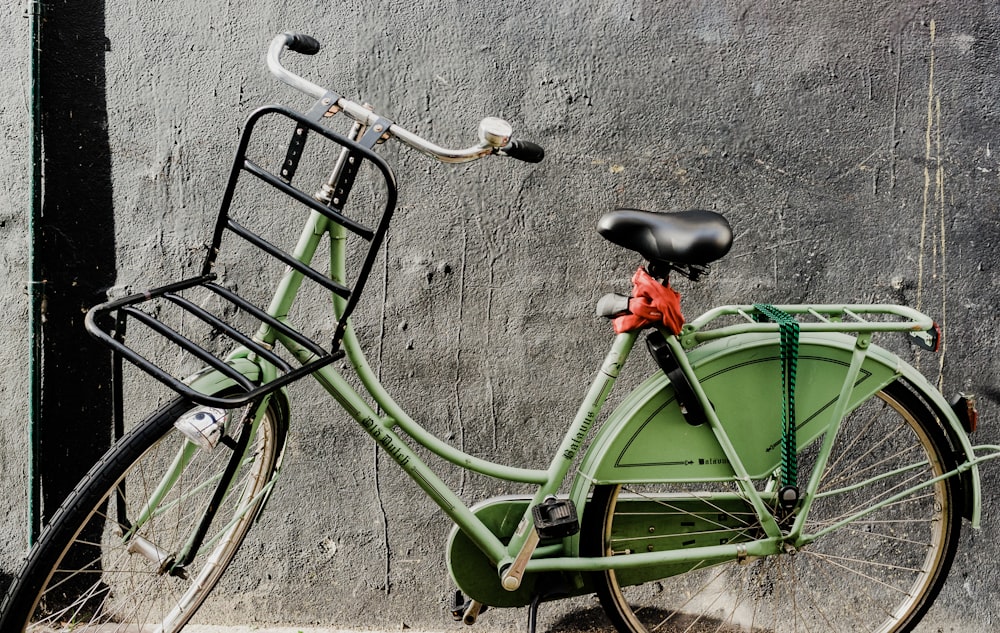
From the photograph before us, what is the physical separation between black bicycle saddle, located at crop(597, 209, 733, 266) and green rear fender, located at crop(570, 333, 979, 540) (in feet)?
1.10

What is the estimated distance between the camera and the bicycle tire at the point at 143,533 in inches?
69.9

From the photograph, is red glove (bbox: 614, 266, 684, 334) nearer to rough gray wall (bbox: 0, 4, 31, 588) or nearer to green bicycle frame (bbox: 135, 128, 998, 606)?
green bicycle frame (bbox: 135, 128, 998, 606)

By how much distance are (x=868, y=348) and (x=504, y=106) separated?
1452 mm

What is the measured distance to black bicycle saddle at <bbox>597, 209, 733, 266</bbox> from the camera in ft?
6.44

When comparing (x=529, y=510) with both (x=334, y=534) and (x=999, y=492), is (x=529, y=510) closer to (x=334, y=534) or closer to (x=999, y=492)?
(x=334, y=534)

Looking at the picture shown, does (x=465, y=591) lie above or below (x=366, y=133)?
below

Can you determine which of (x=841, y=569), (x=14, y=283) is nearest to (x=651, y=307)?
(x=841, y=569)

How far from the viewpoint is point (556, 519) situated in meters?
2.10

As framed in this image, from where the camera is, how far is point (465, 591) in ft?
7.45

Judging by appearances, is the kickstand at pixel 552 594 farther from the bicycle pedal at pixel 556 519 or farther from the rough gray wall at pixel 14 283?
the rough gray wall at pixel 14 283

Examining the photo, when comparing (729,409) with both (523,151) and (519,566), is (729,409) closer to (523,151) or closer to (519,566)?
(519,566)

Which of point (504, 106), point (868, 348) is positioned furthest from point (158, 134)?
point (868, 348)

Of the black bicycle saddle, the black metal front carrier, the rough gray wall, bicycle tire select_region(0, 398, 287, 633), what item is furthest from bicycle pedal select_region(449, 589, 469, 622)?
the rough gray wall

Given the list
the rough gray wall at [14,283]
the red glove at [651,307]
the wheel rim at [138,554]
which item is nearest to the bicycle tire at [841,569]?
the red glove at [651,307]
